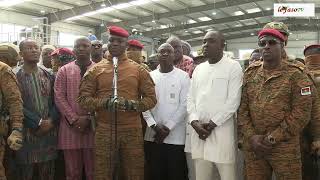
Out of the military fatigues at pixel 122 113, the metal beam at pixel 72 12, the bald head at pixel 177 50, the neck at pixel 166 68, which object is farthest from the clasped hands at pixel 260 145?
the metal beam at pixel 72 12

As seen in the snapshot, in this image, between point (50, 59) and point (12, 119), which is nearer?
point (12, 119)

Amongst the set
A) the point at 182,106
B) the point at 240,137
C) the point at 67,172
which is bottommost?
the point at 67,172

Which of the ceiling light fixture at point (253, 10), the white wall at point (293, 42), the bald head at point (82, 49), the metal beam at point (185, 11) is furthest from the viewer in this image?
the white wall at point (293, 42)

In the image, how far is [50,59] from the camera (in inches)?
236

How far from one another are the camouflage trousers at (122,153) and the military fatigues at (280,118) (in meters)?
1.04

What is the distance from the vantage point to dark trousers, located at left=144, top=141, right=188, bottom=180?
4262 mm

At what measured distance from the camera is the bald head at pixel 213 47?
376 cm

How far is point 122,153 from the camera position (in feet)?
12.5

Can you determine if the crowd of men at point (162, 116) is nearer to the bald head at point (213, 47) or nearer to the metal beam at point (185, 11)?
the bald head at point (213, 47)

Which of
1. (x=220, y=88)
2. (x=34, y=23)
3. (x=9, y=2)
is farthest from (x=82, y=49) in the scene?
(x=34, y=23)

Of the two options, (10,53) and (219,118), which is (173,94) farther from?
(10,53)

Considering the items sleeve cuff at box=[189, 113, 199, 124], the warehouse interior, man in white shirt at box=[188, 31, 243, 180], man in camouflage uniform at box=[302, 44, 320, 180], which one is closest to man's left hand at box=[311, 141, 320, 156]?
man in camouflage uniform at box=[302, 44, 320, 180]

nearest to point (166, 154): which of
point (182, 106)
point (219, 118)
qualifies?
point (182, 106)

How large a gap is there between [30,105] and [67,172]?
0.82 metres
